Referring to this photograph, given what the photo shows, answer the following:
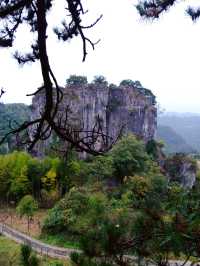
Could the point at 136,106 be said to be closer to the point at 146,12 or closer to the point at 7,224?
the point at 7,224

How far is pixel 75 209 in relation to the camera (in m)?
22.0

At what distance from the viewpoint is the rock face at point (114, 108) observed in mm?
39500

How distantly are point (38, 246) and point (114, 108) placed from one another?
23.2 m

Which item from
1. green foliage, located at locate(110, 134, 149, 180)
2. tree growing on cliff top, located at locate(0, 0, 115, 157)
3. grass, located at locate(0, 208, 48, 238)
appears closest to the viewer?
tree growing on cliff top, located at locate(0, 0, 115, 157)

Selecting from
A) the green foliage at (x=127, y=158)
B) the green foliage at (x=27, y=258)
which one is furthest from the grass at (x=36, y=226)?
the green foliage at (x=27, y=258)

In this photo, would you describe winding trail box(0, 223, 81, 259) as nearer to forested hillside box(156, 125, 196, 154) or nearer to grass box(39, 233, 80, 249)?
grass box(39, 233, 80, 249)

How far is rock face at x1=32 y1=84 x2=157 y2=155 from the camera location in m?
39.5

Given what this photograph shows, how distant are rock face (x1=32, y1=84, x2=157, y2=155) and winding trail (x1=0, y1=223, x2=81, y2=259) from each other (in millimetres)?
16991

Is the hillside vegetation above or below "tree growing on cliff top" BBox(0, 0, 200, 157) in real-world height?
below

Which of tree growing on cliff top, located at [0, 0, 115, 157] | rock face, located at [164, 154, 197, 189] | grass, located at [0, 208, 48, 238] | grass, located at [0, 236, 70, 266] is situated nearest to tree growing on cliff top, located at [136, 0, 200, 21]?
tree growing on cliff top, located at [0, 0, 115, 157]

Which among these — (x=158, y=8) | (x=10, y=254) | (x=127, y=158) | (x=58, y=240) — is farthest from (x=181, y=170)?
(x=158, y=8)

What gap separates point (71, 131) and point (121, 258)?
40.0 inches

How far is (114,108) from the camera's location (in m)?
42.1

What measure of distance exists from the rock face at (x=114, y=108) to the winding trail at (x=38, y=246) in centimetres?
1699
